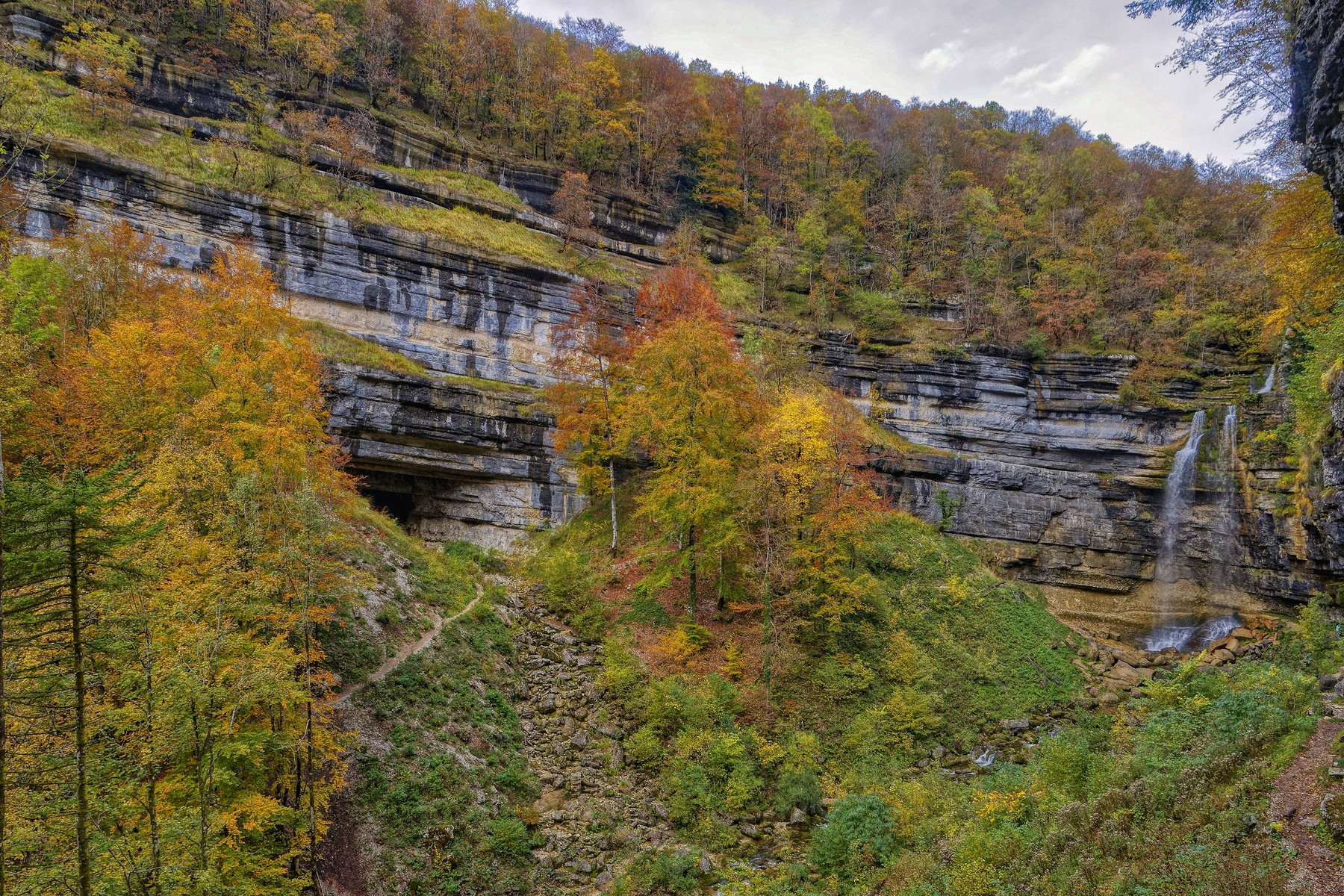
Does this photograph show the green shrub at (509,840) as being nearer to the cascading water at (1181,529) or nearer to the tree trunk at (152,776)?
the tree trunk at (152,776)

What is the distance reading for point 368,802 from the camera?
11.8m

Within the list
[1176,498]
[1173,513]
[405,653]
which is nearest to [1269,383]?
[1176,498]

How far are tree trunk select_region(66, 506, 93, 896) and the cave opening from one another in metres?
22.6

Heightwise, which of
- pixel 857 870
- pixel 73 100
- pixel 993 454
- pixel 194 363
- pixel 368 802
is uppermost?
pixel 73 100

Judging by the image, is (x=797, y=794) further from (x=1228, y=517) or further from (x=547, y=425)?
(x=1228, y=517)

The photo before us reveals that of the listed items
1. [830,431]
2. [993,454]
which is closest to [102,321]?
[830,431]

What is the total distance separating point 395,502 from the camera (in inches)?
1132

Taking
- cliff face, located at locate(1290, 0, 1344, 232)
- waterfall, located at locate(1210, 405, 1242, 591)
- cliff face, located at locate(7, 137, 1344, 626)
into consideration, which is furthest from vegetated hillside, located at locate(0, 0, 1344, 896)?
cliff face, located at locate(1290, 0, 1344, 232)

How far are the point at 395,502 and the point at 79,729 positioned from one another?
2417cm

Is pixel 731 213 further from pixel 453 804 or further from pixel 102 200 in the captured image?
pixel 453 804

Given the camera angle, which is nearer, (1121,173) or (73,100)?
(73,100)

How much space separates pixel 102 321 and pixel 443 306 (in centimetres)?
1411

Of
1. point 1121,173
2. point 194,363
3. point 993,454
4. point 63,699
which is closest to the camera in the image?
point 63,699

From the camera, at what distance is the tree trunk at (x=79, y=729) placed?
18.5 ft
